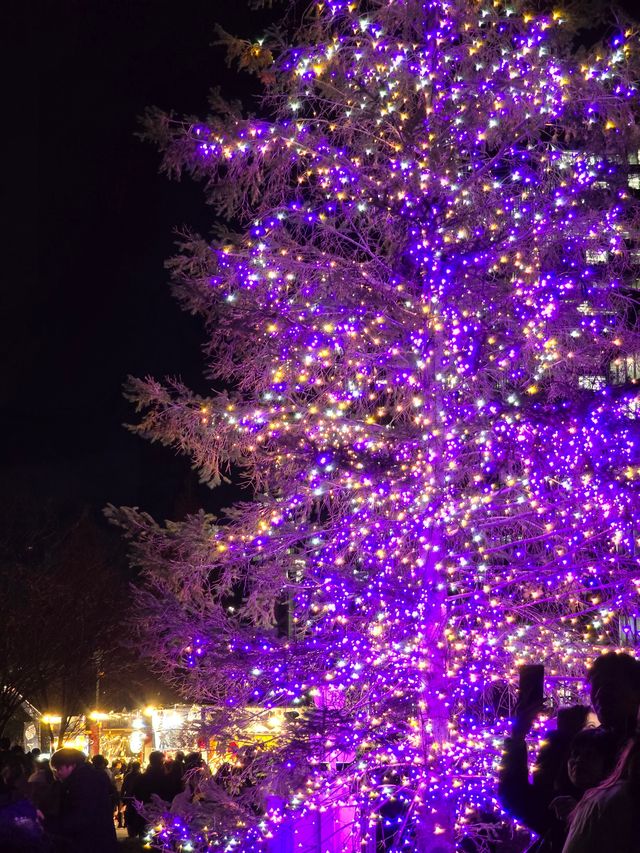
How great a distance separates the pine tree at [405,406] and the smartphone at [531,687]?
191 inches

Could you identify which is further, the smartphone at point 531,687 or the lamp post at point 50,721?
the lamp post at point 50,721

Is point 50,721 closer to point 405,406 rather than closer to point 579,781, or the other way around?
point 405,406

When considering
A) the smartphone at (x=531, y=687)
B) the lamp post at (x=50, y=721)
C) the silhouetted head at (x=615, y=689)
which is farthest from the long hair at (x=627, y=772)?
the lamp post at (x=50, y=721)

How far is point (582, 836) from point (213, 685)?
23.6ft

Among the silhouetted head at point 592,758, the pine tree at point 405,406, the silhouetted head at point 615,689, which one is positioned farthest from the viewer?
the pine tree at point 405,406

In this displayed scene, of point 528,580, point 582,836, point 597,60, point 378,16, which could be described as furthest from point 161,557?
point 582,836

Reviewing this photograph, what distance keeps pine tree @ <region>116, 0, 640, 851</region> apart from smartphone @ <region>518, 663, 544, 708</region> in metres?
4.84

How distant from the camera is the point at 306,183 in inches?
432

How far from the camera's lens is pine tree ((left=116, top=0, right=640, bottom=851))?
882 centimetres

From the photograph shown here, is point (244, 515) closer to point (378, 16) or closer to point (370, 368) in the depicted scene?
point (370, 368)

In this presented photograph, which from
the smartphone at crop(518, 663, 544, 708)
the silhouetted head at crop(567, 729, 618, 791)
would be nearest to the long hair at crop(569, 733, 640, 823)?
the silhouetted head at crop(567, 729, 618, 791)

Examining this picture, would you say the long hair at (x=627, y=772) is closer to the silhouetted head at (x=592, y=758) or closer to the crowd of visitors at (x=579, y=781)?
the crowd of visitors at (x=579, y=781)

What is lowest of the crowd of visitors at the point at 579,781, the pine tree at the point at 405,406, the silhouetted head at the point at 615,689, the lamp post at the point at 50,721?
the lamp post at the point at 50,721

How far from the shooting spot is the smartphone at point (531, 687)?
12.6 ft
